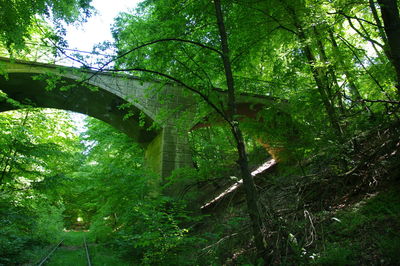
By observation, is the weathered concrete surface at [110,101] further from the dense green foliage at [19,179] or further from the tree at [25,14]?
the tree at [25,14]

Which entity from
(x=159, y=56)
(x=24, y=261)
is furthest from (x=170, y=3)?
(x=24, y=261)

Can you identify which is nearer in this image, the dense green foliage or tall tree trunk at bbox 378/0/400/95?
tall tree trunk at bbox 378/0/400/95

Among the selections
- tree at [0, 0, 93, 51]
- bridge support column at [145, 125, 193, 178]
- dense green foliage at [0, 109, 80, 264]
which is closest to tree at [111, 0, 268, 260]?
tree at [0, 0, 93, 51]

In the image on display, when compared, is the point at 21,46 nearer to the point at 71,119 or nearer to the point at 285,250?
the point at 285,250

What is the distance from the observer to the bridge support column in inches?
388

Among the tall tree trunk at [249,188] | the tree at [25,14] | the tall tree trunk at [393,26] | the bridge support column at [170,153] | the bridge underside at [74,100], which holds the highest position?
the bridge underside at [74,100]

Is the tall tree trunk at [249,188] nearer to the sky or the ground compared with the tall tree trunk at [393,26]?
nearer to the ground

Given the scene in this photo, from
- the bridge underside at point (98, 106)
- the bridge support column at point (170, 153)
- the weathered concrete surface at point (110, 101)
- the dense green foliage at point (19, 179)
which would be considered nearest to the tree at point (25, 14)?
the dense green foliage at point (19, 179)

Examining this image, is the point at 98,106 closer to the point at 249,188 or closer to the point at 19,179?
the point at 19,179

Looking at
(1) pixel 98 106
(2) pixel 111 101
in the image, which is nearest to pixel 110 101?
(2) pixel 111 101

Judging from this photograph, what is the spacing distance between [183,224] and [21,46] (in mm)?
6841

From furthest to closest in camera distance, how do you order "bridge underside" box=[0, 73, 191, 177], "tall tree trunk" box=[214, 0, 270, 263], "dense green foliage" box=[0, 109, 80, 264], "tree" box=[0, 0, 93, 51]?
"bridge underside" box=[0, 73, 191, 177] → "dense green foliage" box=[0, 109, 80, 264] → "tree" box=[0, 0, 93, 51] → "tall tree trunk" box=[214, 0, 270, 263]

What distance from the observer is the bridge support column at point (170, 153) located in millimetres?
9867

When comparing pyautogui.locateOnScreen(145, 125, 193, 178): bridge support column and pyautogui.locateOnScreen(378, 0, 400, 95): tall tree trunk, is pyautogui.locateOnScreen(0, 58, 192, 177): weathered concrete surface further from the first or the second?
pyautogui.locateOnScreen(378, 0, 400, 95): tall tree trunk
